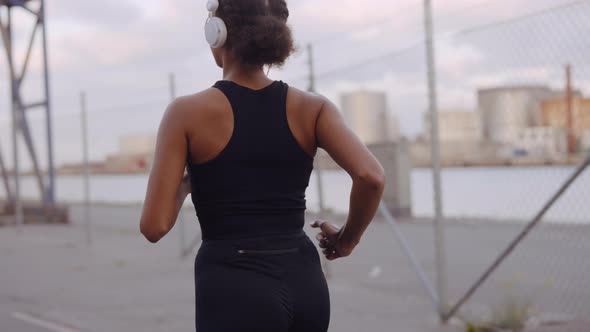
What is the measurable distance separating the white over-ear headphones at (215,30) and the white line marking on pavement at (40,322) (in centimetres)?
515

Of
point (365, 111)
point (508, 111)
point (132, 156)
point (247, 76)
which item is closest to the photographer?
point (247, 76)

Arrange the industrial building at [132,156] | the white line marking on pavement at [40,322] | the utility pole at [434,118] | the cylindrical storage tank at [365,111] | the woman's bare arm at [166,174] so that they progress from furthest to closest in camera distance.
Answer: the industrial building at [132,156], the cylindrical storage tank at [365,111], the white line marking on pavement at [40,322], the utility pole at [434,118], the woman's bare arm at [166,174]

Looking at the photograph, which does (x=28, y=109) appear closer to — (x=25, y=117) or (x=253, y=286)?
(x=25, y=117)

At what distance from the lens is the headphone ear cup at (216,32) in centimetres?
216

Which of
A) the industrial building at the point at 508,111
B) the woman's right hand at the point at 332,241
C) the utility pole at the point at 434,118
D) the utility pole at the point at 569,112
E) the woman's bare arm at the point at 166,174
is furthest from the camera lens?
the utility pole at the point at 434,118

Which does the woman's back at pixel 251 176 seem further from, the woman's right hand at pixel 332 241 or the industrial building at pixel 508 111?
the industrial building at pixel 508 111

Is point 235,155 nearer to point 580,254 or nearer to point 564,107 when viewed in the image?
point 564,107

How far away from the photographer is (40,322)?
22.9ft

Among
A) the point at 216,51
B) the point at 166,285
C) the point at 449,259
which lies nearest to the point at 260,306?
the point at 216,51

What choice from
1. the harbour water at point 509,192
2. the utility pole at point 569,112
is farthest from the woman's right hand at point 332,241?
the harbour water at point 509,192

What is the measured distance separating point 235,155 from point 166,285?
6.98 metres

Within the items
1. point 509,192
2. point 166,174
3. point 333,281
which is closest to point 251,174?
point 166,174

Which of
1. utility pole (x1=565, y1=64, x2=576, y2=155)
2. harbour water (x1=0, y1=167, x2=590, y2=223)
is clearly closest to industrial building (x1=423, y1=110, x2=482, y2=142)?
harbour water (x1=0, y1=167, x2=590, y2=223)

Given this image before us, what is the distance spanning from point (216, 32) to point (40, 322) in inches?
222
